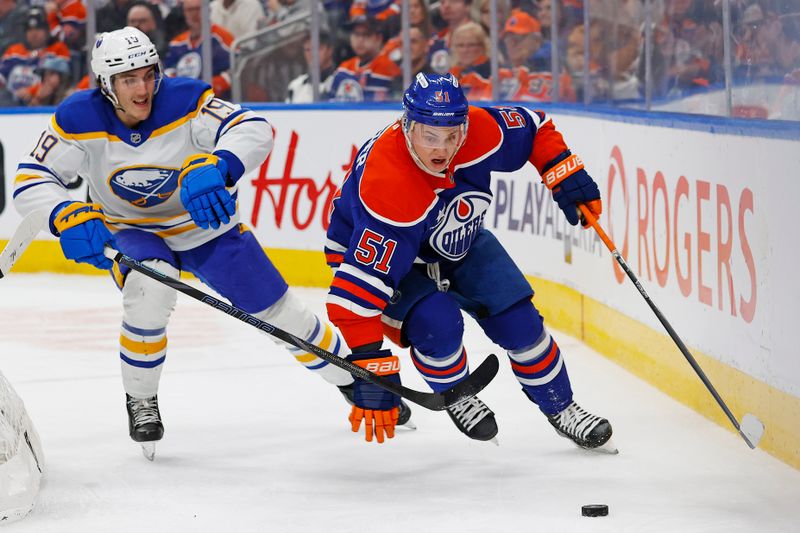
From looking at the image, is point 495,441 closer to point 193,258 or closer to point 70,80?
A: point 193,258

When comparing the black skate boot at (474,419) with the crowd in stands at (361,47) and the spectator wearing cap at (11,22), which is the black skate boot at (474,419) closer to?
the crowd in stands at (361,47)

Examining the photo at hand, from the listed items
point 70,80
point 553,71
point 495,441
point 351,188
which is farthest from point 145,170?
point 70,80

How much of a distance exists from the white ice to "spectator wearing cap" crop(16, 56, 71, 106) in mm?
2803

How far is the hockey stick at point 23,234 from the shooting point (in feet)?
12.0

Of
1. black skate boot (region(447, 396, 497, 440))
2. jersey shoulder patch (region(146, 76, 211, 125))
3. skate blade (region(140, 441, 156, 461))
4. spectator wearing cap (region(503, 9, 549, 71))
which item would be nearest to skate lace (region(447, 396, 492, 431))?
black skate boot (region(447, 396, 497, 440))

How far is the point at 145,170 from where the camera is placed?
12.6 ft

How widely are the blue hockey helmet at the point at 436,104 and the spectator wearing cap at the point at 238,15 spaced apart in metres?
4.23

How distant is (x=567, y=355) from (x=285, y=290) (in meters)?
1.61

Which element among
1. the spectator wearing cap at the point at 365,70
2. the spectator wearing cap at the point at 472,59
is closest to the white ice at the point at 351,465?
the spectator wearing cap at the point at 472,59

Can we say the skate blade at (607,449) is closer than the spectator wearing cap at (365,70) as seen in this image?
Yes

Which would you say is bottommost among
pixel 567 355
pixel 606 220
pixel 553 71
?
pixel 567 355

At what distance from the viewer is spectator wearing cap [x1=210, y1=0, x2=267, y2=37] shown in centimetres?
745

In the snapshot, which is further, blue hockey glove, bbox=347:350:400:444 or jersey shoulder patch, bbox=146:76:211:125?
jersey shoulder patch, bbox=146:76:211:125

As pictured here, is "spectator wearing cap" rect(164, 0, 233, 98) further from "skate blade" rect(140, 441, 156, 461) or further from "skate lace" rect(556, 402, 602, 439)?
"skate lace" rect(556, 402, 602, 439)
